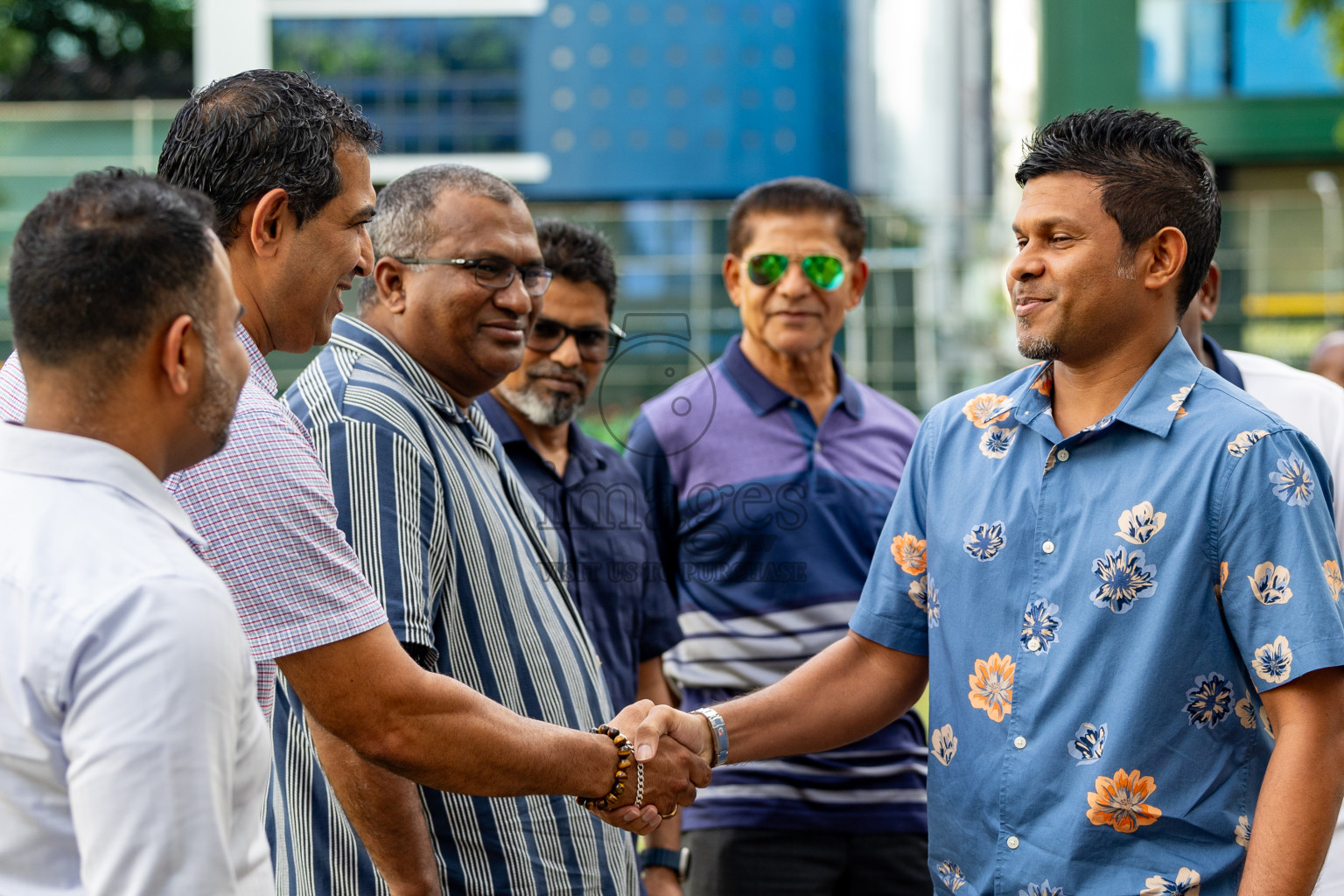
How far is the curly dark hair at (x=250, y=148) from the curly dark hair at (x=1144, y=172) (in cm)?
133

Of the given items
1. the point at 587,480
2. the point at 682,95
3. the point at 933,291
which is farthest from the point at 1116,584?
the point at 682,95

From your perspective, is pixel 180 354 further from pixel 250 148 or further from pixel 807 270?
pixel 807 270

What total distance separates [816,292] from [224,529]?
2.54m

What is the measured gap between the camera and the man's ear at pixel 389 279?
114 inches

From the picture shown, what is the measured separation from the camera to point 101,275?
1.43 meters

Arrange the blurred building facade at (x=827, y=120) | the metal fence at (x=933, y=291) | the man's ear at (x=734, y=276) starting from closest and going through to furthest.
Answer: the man's ear at (x=734, y=276)
the metal fence at (x=933, y=291)
the blurred building facade at (x=827, y=120)

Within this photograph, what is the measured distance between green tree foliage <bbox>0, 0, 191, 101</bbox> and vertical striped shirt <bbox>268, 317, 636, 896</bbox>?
1604 inches

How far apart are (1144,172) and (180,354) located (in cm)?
174

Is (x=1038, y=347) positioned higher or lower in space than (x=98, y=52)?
lower

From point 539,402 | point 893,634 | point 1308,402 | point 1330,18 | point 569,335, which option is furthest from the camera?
point 1330,18

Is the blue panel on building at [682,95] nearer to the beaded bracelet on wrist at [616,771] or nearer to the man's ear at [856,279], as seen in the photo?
the man's ear at [856,279]

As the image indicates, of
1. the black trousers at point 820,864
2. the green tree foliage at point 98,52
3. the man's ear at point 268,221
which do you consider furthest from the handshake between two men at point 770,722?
the green tree foliage at point 98,52

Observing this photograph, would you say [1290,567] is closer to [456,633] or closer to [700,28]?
[456,633]

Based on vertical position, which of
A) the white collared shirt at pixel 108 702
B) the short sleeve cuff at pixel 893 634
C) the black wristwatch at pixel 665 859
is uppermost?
the white collared shirt at pixel 108 702
